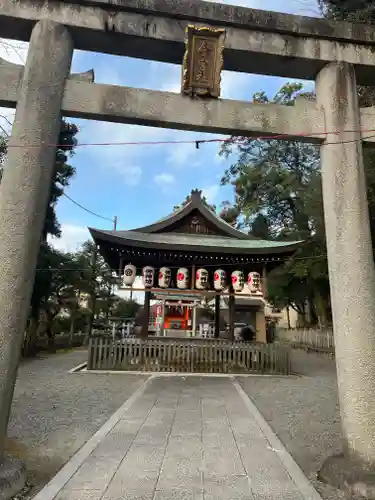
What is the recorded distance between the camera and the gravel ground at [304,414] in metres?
4.84

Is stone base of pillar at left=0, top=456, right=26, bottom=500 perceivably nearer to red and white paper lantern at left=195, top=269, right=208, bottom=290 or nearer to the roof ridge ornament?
red and white paper lantern at left=195, top=269, right=208, bottom=290

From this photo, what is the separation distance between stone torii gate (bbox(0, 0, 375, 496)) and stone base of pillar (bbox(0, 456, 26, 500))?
1.31 feet

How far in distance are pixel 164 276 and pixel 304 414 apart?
748 centimetres

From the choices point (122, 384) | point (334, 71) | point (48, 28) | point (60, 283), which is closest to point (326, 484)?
point (334, 71)

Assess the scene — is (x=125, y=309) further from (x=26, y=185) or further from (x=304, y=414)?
(x=26, y=185)

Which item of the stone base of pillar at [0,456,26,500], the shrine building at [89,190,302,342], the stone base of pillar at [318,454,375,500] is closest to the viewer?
the stone base of pillar at [0,456,26,500]

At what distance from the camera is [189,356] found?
43.3ft

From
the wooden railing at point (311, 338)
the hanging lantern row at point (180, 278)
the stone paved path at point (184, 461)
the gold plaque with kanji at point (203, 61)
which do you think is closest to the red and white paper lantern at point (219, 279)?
the hanging lantern row at point (180, 278)

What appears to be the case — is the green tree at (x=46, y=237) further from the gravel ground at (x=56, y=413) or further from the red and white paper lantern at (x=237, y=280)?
the red and white paper lantern at (x=237, y=280)

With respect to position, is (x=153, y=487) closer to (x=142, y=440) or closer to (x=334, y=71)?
(x=142, y=440)

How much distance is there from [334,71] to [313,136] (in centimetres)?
96

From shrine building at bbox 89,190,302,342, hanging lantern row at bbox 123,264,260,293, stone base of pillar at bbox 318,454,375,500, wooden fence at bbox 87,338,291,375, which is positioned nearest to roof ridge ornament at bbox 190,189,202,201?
shrine building at bbox 89,190,302,342

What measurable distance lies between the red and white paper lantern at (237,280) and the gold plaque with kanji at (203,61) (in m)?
9.97

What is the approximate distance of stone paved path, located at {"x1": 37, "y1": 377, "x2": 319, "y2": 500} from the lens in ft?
12.0
